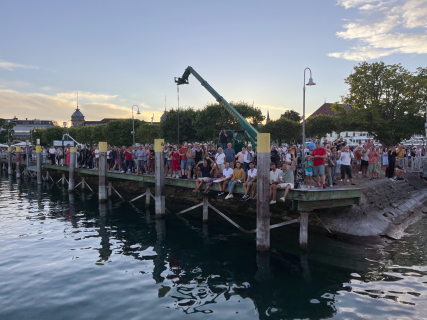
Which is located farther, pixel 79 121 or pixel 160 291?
pixel 79 121

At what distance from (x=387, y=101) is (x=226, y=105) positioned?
2955 centimetres

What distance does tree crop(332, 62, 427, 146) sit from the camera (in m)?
40.4

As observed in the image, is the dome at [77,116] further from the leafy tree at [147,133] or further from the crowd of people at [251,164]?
the crowd of people at [251,164]

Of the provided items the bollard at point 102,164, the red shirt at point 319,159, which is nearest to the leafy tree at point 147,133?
the bollard at point 102,164

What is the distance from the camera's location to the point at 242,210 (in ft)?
59.1

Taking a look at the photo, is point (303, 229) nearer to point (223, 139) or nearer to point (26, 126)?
point (223, 139)

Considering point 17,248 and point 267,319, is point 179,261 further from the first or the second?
point 17,248

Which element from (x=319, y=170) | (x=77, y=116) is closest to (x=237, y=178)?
(x=319, y=170)

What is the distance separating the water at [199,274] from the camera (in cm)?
791

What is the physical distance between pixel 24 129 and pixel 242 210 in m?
168

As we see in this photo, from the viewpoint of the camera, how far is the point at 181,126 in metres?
53.5

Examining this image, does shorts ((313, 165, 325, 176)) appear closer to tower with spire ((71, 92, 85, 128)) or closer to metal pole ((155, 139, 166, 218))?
metal pole ((155, 139, 166, 218))

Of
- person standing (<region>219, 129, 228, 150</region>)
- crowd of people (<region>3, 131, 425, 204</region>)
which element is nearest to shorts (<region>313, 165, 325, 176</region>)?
crowd of people (<region>3, 131, 425, 204</region>)

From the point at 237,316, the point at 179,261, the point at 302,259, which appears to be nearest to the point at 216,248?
the point at 179,261
